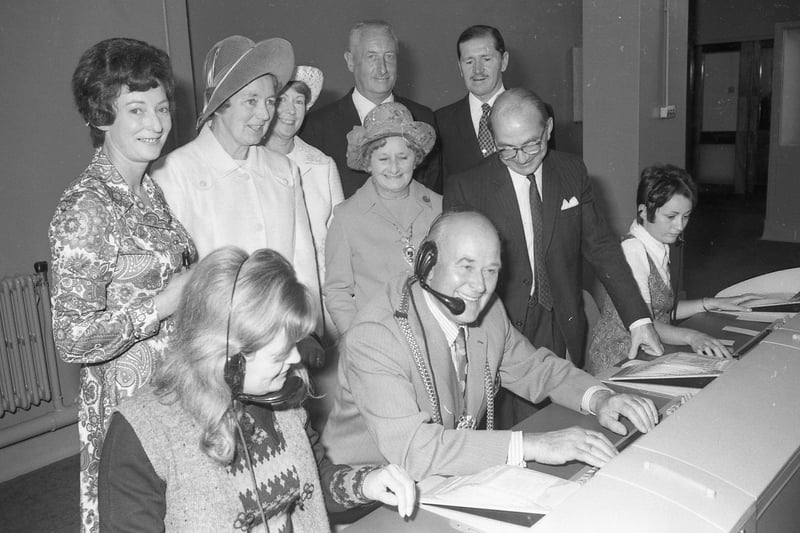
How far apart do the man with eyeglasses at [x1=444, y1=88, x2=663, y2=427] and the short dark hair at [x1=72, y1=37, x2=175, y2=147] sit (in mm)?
1179

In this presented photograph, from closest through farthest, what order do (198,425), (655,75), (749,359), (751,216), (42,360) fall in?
(198,425) < (749,359) < (42,360) < (655,75) < (751,216)

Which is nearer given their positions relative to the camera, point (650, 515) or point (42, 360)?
point (650, 515)

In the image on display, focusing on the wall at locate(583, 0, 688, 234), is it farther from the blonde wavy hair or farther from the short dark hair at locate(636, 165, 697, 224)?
the blonde wavy hair

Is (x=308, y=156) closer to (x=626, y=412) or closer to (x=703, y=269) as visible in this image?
(x=626, y=412)

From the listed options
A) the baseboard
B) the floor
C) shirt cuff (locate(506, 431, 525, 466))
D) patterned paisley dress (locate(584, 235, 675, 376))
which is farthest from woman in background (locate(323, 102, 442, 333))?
the baseboard

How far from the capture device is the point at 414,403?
1737 mm

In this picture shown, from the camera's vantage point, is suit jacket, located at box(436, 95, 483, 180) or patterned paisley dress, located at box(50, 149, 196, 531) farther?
suit jacket, located at box(436, 95, 483, 180)

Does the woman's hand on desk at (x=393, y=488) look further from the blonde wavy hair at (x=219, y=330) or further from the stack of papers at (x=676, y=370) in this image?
the stack of papers at (x=676, y=370)

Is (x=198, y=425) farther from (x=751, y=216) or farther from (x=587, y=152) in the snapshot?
(x=751, y=216)

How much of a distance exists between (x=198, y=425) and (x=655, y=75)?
14.5 feet

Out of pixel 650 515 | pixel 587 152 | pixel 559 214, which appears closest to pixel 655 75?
pixel 587 152

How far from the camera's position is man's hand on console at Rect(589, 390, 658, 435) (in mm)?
1797

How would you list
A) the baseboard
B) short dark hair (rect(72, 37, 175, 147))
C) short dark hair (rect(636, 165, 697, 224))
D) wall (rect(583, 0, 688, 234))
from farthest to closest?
1. wall (rect(583, 0, 688, 234))
2. the baseboard
3. short dark hair (rect(636, 165, 697, 224))
4. short dark hair (rect(72, 37, 175, 147))

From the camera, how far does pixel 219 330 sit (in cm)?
137
